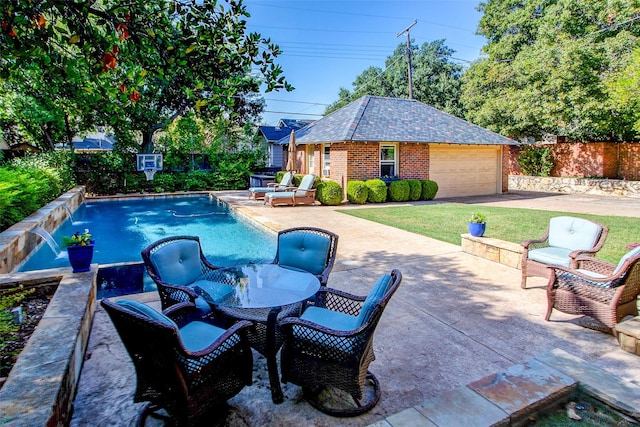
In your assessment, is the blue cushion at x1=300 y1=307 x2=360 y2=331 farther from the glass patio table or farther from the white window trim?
the white window trim

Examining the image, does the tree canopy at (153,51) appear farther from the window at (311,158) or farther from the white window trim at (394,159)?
the window at (311,158)

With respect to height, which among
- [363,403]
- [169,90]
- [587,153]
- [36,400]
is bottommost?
[363,403]

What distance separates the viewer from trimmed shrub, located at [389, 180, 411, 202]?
15.1 m

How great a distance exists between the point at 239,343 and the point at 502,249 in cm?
521

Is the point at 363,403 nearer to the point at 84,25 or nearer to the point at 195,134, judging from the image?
the point at 84,25

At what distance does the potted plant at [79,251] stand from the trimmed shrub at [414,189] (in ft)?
41.4

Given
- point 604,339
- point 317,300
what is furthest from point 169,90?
point 604,339

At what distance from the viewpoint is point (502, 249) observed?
638cm

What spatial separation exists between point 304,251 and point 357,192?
10.4m

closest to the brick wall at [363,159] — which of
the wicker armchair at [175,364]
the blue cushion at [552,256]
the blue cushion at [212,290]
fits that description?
the blue cushion at [552,256]

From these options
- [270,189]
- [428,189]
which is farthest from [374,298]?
[428,189]

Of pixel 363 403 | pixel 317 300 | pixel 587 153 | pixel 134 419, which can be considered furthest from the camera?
pixel 587 153

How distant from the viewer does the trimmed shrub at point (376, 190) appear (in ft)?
48.1

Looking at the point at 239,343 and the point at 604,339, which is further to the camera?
the point at 604,339
